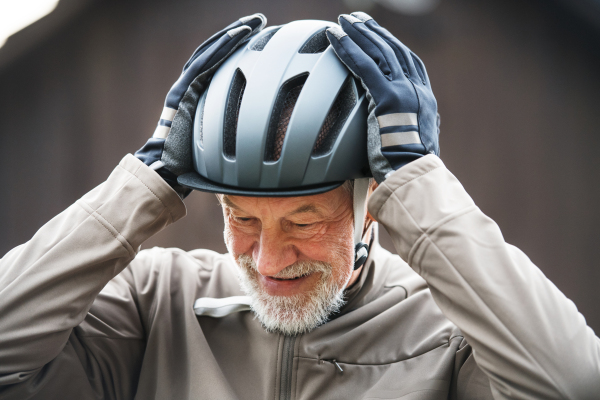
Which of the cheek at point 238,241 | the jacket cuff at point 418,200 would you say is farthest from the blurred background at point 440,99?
the jacket cuff at point 418,200

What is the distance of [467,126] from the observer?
385 centimetres

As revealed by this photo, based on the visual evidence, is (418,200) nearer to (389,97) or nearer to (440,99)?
(389,97)

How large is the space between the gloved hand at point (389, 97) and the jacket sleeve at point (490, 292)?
70mm

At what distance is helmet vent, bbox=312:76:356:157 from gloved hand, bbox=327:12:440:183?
71 millimetres

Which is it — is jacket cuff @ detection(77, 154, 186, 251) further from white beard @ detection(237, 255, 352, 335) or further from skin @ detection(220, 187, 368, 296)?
white beard @ detection(237, 255, 352, 335)

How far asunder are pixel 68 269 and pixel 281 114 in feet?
2.76

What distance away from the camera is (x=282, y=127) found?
1.59 m

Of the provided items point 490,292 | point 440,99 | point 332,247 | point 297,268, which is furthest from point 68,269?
point 440,99

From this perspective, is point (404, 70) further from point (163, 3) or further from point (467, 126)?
point (163, 3)

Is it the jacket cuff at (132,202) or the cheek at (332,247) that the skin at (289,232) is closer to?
the cheek at (332,247)

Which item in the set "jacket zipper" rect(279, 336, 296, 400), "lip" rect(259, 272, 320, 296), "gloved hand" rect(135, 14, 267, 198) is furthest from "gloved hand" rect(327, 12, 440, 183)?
"jacket zipper" rect(279, 336, 296, 400)

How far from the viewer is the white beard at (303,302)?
173 cm

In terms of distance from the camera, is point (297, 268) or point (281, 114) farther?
point (297, 268)

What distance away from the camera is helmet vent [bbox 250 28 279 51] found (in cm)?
174
